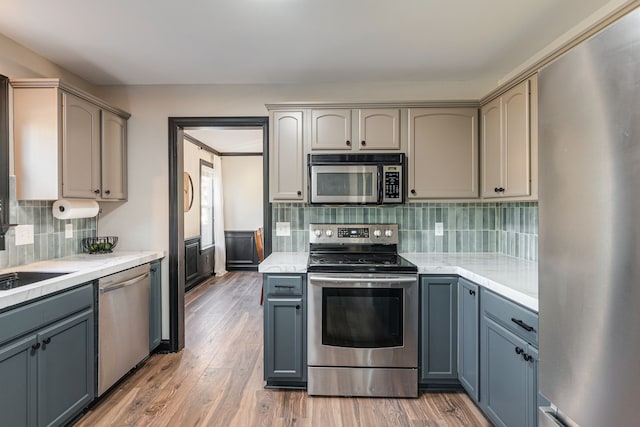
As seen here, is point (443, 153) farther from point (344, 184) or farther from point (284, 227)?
point (284, 227)

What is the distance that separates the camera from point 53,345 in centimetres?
185

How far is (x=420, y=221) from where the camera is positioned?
9.95 ft

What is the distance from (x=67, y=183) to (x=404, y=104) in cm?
251

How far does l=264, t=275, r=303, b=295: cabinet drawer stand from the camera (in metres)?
2.42

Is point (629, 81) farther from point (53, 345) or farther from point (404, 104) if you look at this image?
point (53, 345)

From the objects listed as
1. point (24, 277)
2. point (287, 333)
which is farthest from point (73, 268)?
point (287, 333)

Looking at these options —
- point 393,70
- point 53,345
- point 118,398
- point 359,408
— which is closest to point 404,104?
point 393,70

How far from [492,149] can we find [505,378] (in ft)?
5.13

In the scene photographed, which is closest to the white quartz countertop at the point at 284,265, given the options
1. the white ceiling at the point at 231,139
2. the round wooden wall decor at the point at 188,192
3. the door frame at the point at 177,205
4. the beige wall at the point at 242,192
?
the door frame at the point at 177,205

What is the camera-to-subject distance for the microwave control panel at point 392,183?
2.69 meters

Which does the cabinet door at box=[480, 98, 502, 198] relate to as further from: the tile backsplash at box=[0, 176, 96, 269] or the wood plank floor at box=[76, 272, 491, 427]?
the tile backsplash at box=[0, 176, 96, 269]

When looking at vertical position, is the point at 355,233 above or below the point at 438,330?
above

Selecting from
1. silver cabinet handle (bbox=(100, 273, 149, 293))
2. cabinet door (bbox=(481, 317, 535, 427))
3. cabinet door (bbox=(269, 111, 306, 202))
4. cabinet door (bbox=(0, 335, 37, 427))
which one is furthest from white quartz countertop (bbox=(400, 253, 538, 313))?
cabinet door (bbox=(0, 335, 37, 427))

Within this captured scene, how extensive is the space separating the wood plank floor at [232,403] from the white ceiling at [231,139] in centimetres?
299
